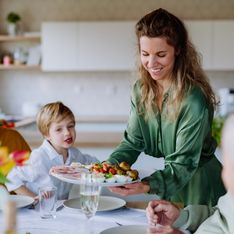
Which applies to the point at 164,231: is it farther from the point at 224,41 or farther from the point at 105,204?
the point at 224,41

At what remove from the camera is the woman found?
6.23 ft

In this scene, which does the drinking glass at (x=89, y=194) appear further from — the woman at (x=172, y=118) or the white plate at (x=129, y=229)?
the woman at (x=172, y=118)

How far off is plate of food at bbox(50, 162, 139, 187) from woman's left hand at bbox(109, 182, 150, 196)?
0.06 feet

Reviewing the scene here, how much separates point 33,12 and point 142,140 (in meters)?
4.34

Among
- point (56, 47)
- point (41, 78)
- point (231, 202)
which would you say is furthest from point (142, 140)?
point (41, 78)

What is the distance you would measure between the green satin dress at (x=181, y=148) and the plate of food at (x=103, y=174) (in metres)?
0.09

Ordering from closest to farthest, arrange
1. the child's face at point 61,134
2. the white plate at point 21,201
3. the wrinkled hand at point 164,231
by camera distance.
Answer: the wrinkled hand at point 164,231
the white plate at point 21,201
the child's face at point 61,134

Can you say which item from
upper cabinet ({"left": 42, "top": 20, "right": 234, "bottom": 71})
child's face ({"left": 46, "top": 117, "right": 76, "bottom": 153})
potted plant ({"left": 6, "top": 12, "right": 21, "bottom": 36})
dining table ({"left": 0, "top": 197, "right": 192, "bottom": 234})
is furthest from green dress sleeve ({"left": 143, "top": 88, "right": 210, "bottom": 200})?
potted plant ({"left": 6, "top": 12, "right": 21, "bottom": 36})

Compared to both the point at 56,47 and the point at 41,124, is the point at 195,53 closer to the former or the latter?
the point at 41,124

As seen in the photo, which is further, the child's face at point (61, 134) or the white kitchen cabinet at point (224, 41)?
the white kitchen cabinet at point (224, 41)

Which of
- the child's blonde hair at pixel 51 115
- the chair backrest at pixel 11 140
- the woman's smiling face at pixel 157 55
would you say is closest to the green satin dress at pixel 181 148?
the woman's smiling face at pixel 157 55

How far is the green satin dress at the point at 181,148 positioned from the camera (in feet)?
6.24

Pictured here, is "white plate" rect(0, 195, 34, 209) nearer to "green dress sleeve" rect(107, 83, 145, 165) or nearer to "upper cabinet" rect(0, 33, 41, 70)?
"green dress sleeve" rect(107, 83, 145, 165)

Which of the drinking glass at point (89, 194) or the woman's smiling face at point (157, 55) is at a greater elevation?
the woman's smiling face at point (157, 55)
